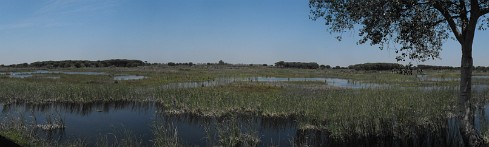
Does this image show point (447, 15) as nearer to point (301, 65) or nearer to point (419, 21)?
point (419, 21)

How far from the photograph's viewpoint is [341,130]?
18766 millimetres

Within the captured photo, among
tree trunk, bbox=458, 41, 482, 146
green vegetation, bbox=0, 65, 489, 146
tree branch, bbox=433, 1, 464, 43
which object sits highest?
tree branch, bbox=433, 1, 464, 43

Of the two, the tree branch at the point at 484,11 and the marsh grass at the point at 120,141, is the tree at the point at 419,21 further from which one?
the marsh grass at the point at 120,141

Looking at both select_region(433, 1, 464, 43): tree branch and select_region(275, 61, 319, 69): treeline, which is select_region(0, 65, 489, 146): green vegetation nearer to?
select_region(433, 1, 464, 43): tree branch

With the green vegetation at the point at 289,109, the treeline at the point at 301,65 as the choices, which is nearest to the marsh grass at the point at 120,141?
the green vegetation at the point at 289,109

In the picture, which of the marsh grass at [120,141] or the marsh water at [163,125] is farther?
the marsh water at [163,125]

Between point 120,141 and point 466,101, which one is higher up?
point 466,101

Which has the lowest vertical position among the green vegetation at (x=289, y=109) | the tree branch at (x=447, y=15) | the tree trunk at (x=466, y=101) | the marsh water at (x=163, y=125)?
the marsh water at (x=163, y=125)

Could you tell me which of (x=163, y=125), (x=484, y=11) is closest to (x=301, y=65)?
(x=163, y=125)

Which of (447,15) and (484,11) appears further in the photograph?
(484,11)

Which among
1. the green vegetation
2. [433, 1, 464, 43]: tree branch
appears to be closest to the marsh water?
the green vegetation

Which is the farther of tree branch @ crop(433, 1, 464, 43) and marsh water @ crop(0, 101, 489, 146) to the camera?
marsh water @ crop(0, 101, 489, 146)

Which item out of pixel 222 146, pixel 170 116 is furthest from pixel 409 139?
pixel 170 116

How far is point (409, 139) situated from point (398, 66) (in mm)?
3231
